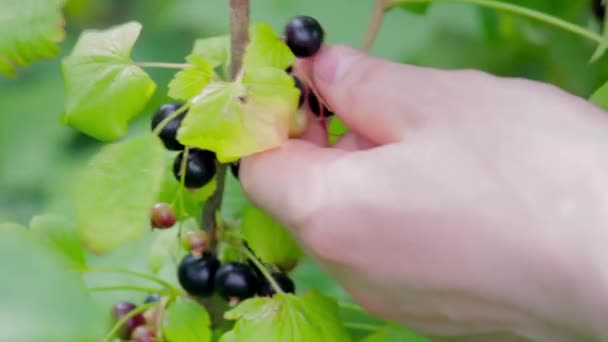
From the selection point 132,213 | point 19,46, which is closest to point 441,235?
point 132,213

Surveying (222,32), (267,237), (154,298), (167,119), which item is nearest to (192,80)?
(167,119)

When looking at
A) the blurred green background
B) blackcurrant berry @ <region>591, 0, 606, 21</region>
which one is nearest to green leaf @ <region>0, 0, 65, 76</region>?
blackcurrant berry @ <region>591, 0, 606, 21</region>

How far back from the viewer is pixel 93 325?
1.22 feet

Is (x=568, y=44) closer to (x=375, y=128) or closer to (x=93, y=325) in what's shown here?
(x=375, y=128)

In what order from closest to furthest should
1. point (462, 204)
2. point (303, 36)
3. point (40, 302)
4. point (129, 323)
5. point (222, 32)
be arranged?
point (40, 302) → point (462, 204) → point (303, 36) → point (129, 323) → point (222, 32)

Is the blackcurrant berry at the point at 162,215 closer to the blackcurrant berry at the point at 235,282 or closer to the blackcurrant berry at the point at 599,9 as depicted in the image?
the blackcurrant berry at the point at 235,282

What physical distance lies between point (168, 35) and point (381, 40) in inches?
19.2

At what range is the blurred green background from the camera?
1357 millimetres

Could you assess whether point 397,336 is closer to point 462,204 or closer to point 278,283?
point 278,283

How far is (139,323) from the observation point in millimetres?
773

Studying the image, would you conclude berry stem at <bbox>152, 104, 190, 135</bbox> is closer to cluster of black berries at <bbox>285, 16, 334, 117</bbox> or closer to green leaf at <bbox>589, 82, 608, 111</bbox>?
cluster of black berries at <bbox>285, 16, 334, 117</bbox>

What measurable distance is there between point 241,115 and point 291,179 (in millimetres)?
56

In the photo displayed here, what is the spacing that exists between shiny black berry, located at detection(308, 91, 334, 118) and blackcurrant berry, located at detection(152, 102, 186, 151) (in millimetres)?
101

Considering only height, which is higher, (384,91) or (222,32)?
(384,91)
